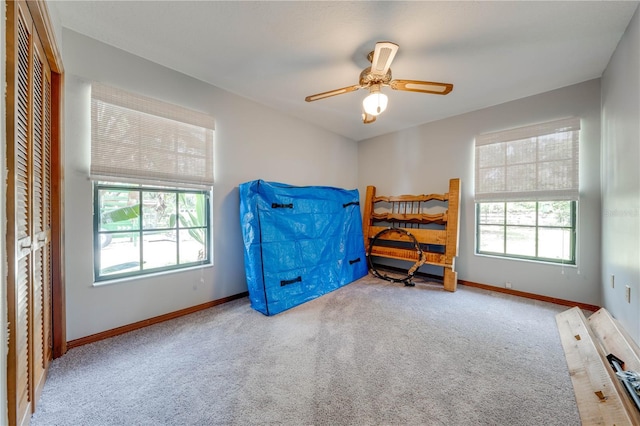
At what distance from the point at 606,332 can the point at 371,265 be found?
8.66ft

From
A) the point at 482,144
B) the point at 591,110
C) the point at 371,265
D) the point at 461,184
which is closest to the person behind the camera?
the point at 591,110

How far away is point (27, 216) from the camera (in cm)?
122

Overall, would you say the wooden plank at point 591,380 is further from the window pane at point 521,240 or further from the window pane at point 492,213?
the window pane at point 492,213

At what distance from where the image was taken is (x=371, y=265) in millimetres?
4152

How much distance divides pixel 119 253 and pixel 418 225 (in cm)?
390

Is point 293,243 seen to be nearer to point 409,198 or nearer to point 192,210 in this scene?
point 192,210

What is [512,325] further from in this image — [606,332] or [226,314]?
[226,314]

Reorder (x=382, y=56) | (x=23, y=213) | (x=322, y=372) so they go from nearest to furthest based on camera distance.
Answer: (x=23, y=213)
(x=322, y=372)
(x=382, y=56)

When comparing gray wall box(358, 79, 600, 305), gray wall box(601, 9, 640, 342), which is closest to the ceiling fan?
gray wall box(601, 9, 640, 342)

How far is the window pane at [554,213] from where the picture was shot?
2801mm

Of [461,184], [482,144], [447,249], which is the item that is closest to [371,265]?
[447,249]

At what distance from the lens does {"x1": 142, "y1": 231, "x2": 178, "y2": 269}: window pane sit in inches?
92.1

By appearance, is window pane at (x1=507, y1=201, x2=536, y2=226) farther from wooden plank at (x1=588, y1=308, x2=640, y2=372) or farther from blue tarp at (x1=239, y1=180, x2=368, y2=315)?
blue tarp at (x1=239, y1=180, x2=368, y2=315)

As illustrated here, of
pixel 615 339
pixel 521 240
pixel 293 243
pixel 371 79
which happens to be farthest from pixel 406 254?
pixel 371 79
